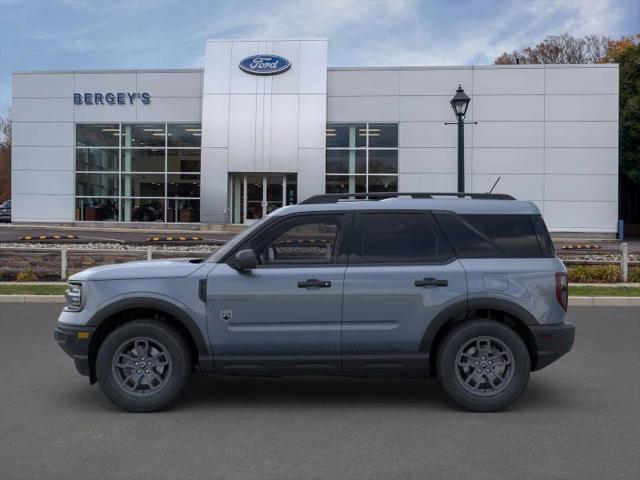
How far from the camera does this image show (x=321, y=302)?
17.9 feet

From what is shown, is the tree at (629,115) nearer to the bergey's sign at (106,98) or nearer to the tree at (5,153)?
the bergey's sign at (106,98)

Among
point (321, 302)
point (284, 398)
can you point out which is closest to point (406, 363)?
point (321, 302)

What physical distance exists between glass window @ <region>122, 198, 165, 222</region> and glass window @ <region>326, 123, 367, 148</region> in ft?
30.1

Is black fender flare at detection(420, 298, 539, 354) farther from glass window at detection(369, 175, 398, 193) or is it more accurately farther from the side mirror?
glass window at detection(369, 175, 398, 193)

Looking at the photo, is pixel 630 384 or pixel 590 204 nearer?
pixel 630 384

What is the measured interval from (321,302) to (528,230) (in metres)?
1.86

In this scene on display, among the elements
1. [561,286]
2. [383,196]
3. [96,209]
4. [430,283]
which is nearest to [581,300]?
[561,286]

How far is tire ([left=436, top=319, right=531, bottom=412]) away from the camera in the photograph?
18.0 ft

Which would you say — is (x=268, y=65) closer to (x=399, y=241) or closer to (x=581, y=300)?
(x=581, y=300)

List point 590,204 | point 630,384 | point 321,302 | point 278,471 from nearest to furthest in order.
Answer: point 278,471
point 321,302
point 630,384
point 590,204

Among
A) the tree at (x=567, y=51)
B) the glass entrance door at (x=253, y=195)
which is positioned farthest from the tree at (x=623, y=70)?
the glass entrance door at (x=253, y=195)

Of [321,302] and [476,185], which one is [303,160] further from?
[321,302]

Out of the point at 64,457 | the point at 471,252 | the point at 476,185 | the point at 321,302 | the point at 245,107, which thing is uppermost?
the point at 245,107

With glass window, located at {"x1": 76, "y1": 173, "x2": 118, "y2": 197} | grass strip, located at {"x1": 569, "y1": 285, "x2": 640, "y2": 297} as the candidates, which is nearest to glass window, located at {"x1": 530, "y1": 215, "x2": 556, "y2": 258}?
grass strip, located at {"x1": 569, "y1": 285, "x2": 640, "y2": 297}
